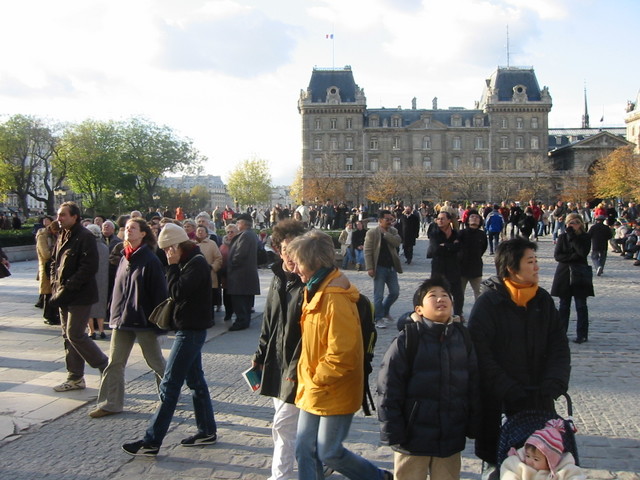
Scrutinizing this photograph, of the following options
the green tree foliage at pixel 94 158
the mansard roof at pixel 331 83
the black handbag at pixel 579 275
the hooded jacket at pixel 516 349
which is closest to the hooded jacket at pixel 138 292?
the hooded jacket at pixel 516 349

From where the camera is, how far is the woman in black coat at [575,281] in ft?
28.7

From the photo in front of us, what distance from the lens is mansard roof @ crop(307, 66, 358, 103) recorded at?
89.4 meters

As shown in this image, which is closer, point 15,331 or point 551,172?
point 15,331

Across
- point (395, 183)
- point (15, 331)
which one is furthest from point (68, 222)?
point (395, 183)

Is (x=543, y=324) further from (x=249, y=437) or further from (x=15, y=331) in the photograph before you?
(x=15, y=331)

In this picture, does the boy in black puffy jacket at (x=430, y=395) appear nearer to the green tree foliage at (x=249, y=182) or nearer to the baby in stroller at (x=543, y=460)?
the baby in stroller at (x=543, y=460)

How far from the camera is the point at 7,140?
50094mm

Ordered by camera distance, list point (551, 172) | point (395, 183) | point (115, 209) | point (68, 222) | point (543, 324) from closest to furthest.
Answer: point (543, 324) → point (68, 222) → point (115, 209) → point (395, 183) → point (551, 172)

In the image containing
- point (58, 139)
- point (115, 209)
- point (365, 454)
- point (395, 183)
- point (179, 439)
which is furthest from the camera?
point (395, 183)

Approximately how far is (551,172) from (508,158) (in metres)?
6.63

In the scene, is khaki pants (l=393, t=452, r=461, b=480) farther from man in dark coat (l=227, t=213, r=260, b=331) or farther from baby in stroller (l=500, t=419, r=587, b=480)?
man in dark coat (l=227, t=213, r=260, b=331)

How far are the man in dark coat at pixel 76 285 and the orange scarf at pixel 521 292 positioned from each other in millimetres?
4280

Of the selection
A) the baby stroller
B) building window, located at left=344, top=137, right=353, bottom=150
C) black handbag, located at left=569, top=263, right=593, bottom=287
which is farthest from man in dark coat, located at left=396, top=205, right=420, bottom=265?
building window, located at left=344, top=137, right=353, bottom=150

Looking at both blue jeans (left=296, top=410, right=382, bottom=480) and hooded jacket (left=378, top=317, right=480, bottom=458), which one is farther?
blue jeans (left=296, top=410, right=382, bottom=480)
